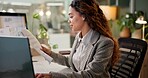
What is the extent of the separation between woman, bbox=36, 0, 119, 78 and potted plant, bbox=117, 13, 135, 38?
2218 millimetres

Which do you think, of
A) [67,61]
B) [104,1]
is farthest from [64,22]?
[67,61]

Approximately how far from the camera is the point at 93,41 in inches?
57.6

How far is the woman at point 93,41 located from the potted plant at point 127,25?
222 cm

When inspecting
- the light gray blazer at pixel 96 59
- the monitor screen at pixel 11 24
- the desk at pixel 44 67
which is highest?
the monitor screen at pixel 11 24

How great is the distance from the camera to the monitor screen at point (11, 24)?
154cm

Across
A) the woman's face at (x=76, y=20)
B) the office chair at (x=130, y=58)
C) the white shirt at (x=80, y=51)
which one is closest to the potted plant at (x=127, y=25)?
the office chair at (x=130, y=58)

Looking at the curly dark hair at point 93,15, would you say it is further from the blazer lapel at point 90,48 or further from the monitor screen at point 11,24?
the monitor screen at point 11,24

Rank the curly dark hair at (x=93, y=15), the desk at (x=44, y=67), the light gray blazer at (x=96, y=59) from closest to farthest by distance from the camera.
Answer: the light gray blazer at (x=96, y=59)
the curly dark hair at (x=93, y=15)
the desk at (x=44, y=67)

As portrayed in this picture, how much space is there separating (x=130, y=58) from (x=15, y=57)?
1.11 metres

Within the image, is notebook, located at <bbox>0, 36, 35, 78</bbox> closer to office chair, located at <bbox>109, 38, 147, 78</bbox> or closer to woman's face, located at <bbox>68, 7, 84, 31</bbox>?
woman's face, located at <bbox>68, 7, 84, 31</bbox>

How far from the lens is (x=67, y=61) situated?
69.6 inches

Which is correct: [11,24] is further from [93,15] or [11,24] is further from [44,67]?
[93,15]

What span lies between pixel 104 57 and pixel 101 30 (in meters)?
0.19

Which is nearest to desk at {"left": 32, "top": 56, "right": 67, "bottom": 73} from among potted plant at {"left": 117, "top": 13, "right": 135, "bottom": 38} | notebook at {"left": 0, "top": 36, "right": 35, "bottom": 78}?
notebook at {"left": 0, "top": 36, "right": 35, "bottom": 78}
